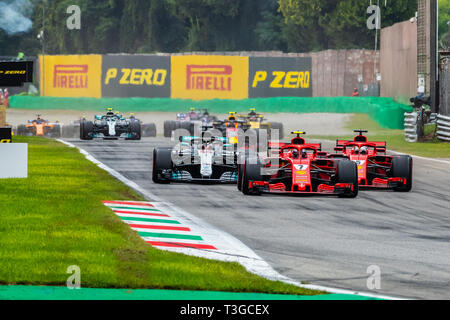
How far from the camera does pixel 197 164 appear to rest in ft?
71.6

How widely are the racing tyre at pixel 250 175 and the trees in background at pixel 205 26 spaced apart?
67.2 metres

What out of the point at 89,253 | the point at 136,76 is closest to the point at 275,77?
the point at 136,76

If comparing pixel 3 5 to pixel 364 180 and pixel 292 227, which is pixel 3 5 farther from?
pixel 292 227

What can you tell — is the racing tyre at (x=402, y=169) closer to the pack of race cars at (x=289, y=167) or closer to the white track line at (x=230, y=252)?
the pack of race cars at (x=289, y=167)

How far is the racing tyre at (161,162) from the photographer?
2161 cm

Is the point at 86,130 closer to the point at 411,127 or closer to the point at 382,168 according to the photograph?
the point at 411,127

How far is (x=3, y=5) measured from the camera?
6531cm

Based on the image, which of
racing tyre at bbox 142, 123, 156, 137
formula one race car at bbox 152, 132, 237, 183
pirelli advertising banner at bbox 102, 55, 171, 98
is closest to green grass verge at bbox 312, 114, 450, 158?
racing tyre at bbox 142, 123, 156, 137

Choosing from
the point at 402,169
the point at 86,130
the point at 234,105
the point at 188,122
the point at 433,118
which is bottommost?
the point at 402,169

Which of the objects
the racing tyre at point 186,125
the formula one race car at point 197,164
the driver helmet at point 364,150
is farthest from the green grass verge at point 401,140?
the formula one race car at point 197,164

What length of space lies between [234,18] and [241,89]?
36.7m

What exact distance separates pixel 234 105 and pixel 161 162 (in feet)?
138
